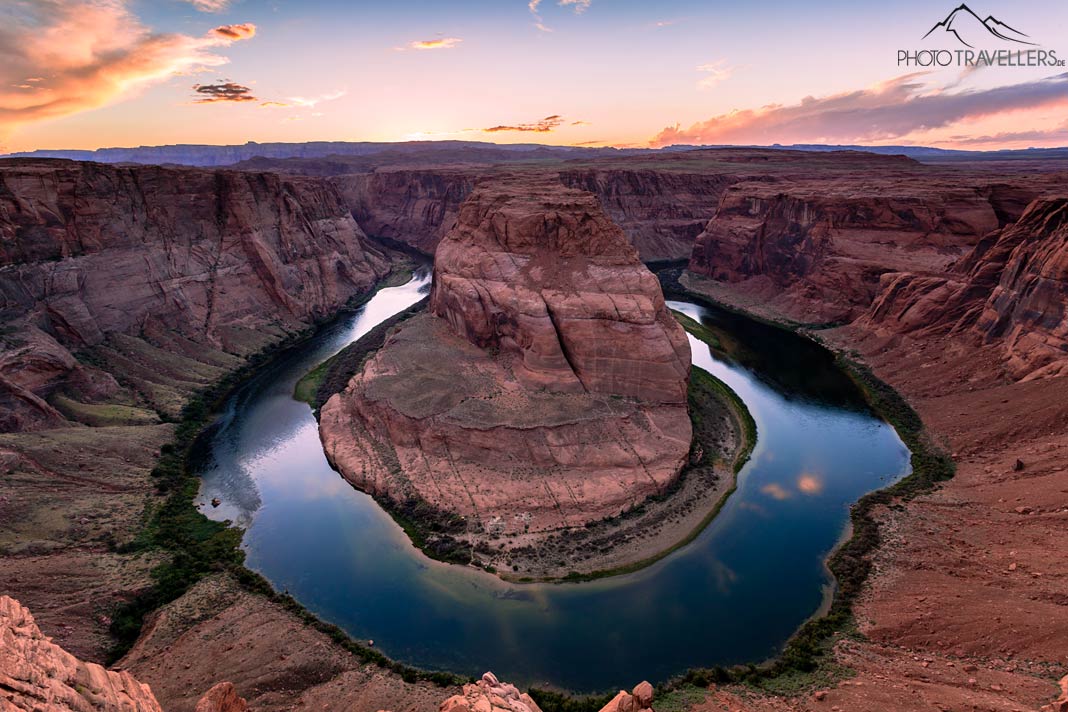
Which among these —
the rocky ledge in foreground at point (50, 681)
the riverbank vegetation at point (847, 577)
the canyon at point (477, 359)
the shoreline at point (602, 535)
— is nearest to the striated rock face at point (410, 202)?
the canyon at point (477, 359)

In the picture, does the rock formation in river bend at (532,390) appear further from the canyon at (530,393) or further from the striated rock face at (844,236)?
the striated rock face at (844,236)

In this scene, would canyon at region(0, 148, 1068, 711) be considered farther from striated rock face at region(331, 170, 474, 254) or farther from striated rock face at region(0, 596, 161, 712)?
striated rock face at region(331, 170, 474, 254)

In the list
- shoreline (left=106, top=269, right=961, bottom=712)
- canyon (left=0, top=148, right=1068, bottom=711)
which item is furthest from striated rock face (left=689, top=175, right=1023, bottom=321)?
shoreline (left=106, top=269, right=961, bottom=712)

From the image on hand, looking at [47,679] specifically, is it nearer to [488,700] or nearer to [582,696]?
[488,700]

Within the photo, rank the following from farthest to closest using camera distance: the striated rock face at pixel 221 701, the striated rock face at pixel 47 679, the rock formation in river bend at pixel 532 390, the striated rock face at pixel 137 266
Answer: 1. the striated rock face at pixel 137 266
2. the rock formation in river bend at pixel 532 390
3. the striated rock face at pixel 221 701
4. the striated rock face at pixel 47 679

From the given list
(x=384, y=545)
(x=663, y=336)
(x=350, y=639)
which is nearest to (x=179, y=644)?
(x=350, y=639)

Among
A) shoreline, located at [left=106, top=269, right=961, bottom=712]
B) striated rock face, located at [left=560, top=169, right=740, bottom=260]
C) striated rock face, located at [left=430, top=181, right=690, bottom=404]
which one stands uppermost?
striated rock face, located at [left=560, top=169, right=740, bottom=260]

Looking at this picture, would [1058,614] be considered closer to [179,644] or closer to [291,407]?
[179,644]
